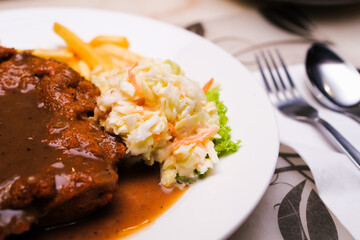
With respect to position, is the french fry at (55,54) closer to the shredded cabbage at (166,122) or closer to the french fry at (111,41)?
the french fry at (111,41)

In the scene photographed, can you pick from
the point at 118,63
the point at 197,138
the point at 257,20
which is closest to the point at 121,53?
the point at 118,63

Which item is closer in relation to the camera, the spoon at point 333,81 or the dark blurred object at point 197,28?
the spoon at point 333,81

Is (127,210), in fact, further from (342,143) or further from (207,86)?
(342,143)

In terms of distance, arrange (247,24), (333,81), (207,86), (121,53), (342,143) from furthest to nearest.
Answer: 1. (247,24)
2. (333,81)
3. (121,53)
4. (207,86)
5. (342,143)

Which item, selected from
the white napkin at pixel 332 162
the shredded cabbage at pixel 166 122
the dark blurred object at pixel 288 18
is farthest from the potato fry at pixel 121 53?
the dark blurred object at pixel 288 18

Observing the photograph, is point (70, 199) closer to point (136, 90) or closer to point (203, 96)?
point (136, 90)

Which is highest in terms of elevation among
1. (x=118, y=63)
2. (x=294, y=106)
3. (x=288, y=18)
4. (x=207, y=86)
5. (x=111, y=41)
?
(x=111, y=41)

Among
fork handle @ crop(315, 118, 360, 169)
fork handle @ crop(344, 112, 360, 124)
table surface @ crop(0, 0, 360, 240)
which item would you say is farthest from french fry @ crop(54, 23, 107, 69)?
fork handle @ crop(344, 112, 360, 124)

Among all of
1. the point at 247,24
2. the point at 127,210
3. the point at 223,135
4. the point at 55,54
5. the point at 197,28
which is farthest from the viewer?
the point at 247,24
